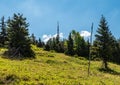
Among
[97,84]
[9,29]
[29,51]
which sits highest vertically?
[9,29]

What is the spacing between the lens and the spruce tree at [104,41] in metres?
73.1

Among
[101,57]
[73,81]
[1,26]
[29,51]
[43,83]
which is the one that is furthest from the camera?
[1,26]

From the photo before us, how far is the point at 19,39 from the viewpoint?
2714 inches

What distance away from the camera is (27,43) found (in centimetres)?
6888

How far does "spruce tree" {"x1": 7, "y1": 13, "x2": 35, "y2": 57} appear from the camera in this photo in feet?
223

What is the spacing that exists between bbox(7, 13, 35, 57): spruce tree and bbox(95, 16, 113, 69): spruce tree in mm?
15497

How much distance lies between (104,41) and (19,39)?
19159 millimetres

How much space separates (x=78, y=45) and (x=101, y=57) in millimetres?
35345

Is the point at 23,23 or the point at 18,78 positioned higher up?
the point at 23,23

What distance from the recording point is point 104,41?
73.9 metres

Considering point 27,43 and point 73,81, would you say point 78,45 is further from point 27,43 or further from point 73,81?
point 73,81

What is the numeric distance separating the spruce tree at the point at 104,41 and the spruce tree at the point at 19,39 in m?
15.5

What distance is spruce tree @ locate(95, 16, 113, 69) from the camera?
240ft

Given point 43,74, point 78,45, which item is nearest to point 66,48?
point 78,45
